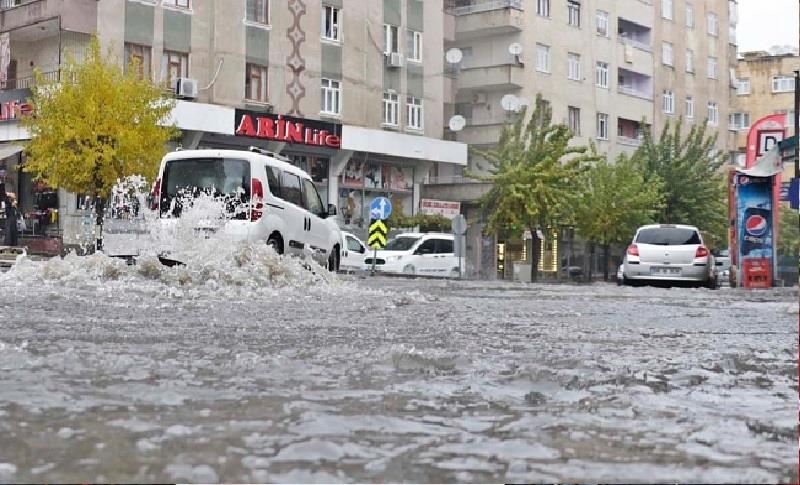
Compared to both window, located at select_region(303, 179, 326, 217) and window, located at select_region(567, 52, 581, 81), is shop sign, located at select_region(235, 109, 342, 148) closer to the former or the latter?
window, located at select_region(567, 52, 581, 81)

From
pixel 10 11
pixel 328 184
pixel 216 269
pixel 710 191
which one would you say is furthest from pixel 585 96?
pixel 216 269

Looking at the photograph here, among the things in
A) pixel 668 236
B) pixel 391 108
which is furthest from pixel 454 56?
pixel 668 236

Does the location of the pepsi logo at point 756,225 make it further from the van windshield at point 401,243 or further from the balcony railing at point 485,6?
the balcony railing at point 485,6

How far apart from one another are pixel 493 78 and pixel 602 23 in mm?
10261

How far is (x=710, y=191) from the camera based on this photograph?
176 ft

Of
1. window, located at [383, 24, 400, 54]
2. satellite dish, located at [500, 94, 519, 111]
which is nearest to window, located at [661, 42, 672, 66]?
satellite dish, located at [500, 94, 519, 111]

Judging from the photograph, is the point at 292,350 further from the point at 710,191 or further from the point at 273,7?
the point at 710,191

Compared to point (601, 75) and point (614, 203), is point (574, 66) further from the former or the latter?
point (614, 203)

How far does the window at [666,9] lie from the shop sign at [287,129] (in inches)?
1115

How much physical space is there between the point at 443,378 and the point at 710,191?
50.1 metres

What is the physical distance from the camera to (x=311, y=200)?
20.0 metres

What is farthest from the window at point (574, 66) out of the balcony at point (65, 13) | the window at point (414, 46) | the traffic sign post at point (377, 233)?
the balcony at point (65, 13)

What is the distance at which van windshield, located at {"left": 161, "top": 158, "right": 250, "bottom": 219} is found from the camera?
17.5 m

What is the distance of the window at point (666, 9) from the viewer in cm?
6377
